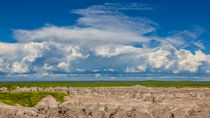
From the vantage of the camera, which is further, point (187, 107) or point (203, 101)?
point (203, 101)

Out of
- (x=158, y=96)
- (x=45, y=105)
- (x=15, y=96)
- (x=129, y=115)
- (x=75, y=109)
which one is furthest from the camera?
(x=158, y=96)

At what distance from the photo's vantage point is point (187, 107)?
5284cm

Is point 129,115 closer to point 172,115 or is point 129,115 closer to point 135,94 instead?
point 172,115

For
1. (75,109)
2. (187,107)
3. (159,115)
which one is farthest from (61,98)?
(187,107)

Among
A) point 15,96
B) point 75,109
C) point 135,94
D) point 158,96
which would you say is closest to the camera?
point 75,109

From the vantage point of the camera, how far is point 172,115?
5238 centimetres

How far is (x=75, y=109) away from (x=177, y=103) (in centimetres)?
2450

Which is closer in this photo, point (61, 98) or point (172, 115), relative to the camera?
point (172, 115)

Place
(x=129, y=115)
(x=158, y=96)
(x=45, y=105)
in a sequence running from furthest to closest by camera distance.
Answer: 1. (x=158, y=96)
2. (x=45, y=105)
3. (x=129, y=115)

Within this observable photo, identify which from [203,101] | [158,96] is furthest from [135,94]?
[203,101]

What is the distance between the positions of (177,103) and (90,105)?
2077 cm

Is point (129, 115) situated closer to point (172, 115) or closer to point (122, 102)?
point (122, 102)

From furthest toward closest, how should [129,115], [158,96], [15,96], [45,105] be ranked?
1. [158,96]
2. [15,96]
3. [45,105]
4. [129,115]

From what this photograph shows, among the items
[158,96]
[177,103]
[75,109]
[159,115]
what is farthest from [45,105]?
[158,96]
